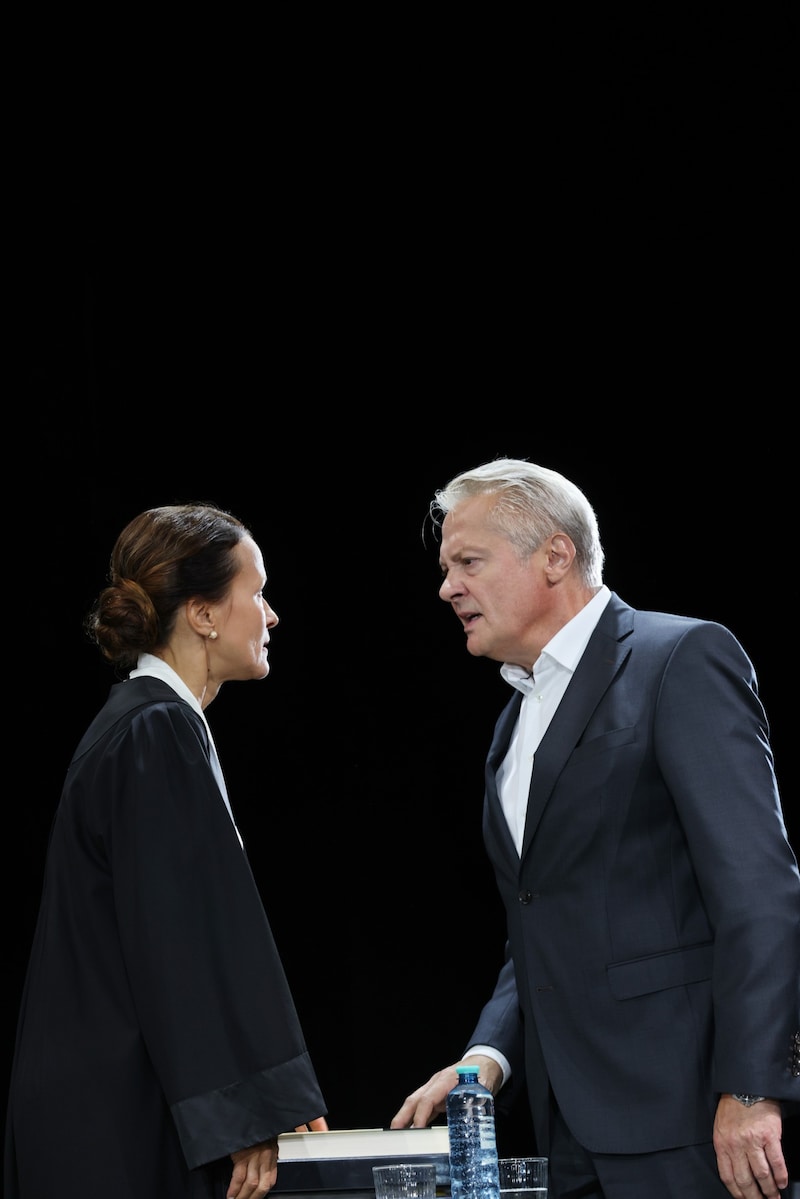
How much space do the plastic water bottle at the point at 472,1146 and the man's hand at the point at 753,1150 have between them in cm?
29

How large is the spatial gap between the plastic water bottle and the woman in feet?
0.61

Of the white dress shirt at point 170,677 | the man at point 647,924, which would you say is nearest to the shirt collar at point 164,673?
the white dress shirt at point 170,677

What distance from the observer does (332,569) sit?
10.5 feet

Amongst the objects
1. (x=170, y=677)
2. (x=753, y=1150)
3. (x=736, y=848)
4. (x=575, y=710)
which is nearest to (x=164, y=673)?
(x=170, y=677)

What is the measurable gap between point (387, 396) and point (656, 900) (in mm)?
1765

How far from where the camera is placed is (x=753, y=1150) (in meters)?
1.58

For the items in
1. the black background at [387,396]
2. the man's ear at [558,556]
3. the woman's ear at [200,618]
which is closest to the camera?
the woman's ear at [200,618]

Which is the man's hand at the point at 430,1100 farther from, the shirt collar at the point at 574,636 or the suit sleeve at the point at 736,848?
the shirt collar at the point at 574,636

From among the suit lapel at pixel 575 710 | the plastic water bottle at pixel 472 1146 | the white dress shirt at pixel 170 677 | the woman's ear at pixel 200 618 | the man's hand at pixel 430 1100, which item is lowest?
the man's hand at pixel 430 1100

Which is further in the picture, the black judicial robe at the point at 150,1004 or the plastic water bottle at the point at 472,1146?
the black judicial robe at the point at 150,1004

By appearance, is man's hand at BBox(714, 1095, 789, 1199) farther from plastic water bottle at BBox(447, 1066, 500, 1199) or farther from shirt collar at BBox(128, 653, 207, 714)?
shirt collar at BBox(128, 653, 207, 714)

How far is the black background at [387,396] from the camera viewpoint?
306 cm

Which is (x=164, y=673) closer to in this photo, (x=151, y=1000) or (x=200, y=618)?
(x=200, y=618)

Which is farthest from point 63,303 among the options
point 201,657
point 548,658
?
point 548,658
